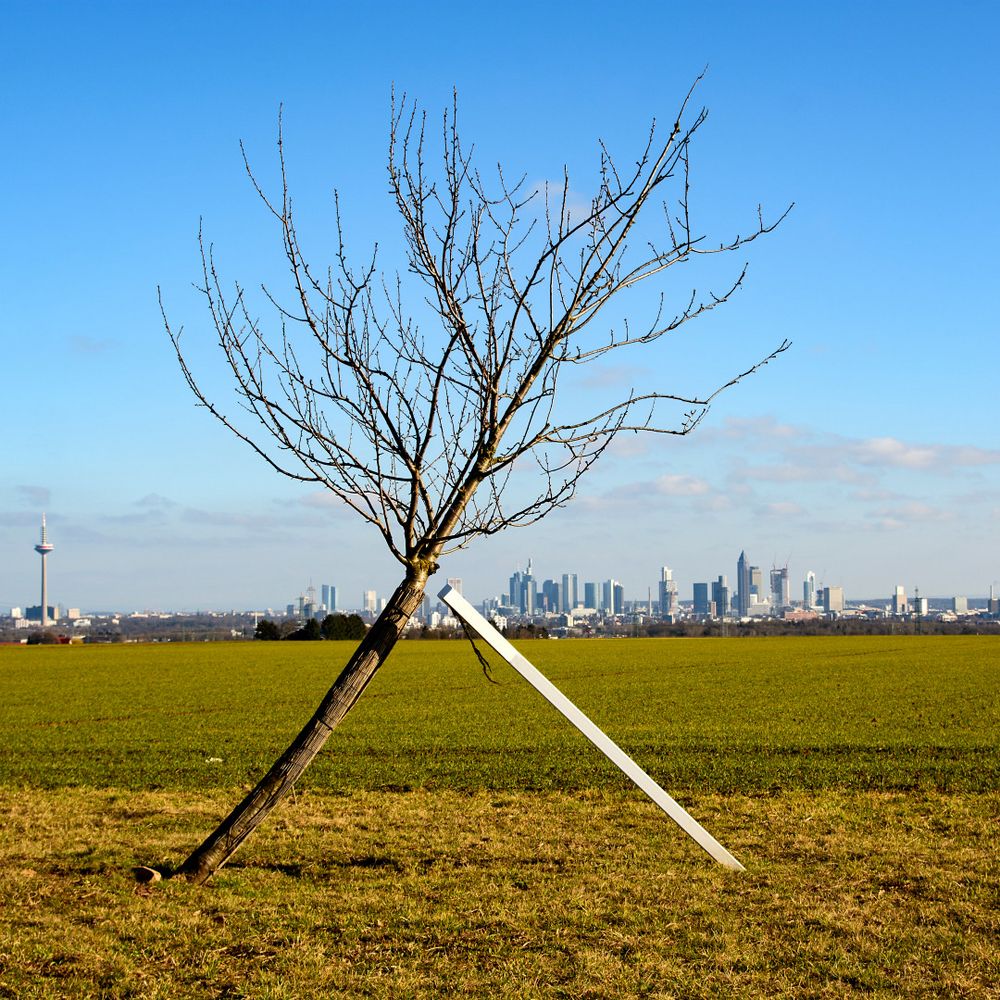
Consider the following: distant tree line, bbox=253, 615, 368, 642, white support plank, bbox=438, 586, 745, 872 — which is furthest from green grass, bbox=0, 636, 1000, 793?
distant tree line, bbox=253, 615, 368, 642

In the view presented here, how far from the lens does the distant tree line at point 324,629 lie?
101188 millimetres

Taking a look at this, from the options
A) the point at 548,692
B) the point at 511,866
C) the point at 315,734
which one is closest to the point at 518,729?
the point at 511,866

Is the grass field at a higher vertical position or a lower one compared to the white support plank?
lower

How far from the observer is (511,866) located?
899 cm

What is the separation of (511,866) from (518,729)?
45.6 ft

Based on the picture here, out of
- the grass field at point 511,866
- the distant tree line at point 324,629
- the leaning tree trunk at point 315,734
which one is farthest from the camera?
the distant tree line at point 324,629

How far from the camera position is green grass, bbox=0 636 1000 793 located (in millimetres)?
15469

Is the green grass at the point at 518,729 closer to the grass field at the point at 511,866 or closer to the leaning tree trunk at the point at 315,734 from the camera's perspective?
the grass field at the point at 511,866

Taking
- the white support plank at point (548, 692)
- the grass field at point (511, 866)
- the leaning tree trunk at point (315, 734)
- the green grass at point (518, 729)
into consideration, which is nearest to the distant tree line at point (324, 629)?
the green grass at point (518, 729)

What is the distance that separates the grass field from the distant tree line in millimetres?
78020

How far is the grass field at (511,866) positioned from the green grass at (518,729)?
0.48ft

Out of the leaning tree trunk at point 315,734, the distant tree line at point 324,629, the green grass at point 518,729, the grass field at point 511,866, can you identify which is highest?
the leaning tree trunk at point 315,734

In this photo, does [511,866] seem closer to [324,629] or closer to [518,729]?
[518,729]

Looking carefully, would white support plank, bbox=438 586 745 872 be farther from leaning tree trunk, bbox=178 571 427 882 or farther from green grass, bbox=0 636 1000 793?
green grass, bbox=0 636 1000 793
